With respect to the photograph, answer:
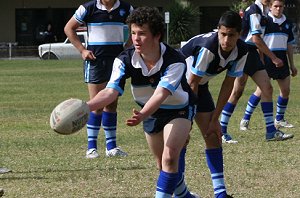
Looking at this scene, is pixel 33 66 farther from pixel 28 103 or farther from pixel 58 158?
pixel 58 158

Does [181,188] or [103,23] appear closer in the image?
[181,188]

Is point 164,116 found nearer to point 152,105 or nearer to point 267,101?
point 152,105

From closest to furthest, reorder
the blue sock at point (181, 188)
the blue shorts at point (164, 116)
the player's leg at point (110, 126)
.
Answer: the blue shorts at point (164, 116)
the blue sock at point (181, 188)
the player's leg at point (110, 126)

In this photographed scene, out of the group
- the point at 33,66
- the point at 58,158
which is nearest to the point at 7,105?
the point at 58,158

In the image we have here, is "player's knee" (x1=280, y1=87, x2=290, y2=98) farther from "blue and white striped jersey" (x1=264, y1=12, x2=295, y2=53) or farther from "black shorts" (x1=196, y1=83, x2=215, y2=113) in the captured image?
"black shorts" (x1=196, y1=83, x2=215, y2=113)

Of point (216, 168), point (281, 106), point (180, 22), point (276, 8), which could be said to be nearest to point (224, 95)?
point (216, 168)

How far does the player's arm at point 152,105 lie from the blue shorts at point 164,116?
382 mm

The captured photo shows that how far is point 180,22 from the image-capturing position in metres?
48.3

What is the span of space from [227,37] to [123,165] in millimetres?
2684

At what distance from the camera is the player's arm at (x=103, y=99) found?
5984 mm

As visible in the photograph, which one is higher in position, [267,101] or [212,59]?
[212,59]

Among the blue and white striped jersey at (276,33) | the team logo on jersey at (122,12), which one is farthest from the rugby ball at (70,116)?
the blue and white striped jersey at (276,33)

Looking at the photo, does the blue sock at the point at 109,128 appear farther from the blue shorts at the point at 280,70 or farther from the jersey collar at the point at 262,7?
the blue shorts at the point at 280,70

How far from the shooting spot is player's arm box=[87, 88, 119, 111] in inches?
236
